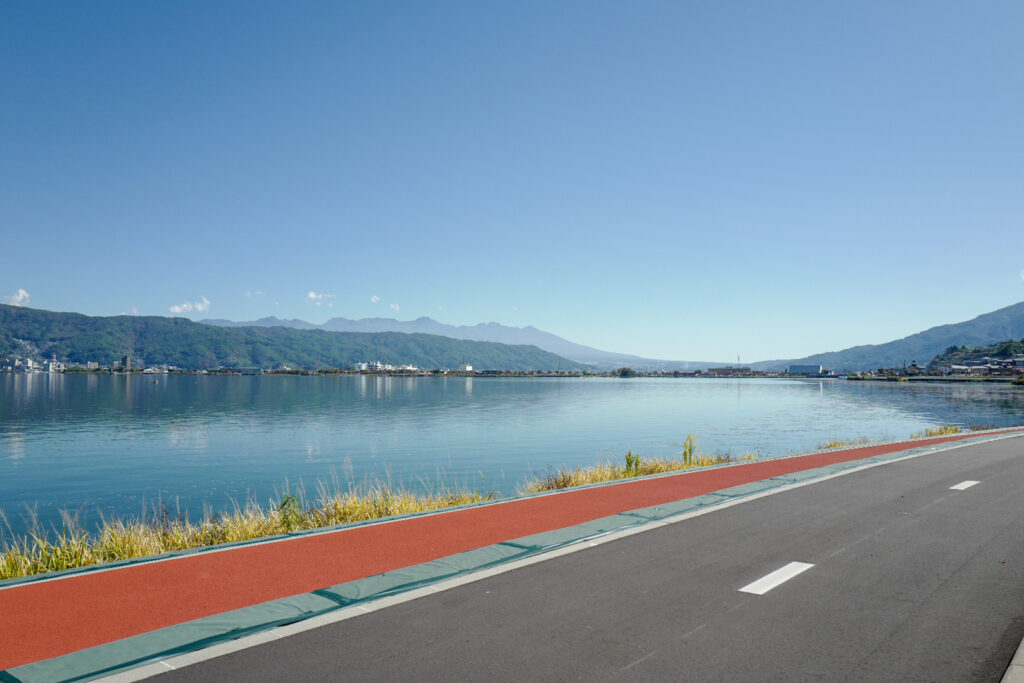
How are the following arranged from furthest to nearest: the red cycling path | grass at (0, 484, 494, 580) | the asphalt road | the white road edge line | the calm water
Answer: the calm water, grass at (0, 484, 494, 580), the white road edge line, the red cycling path, the asphalt road

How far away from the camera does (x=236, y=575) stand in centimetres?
725

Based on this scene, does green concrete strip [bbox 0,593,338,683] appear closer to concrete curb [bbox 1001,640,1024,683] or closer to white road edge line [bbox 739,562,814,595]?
white road edge line [bbox 739,562,814,595]

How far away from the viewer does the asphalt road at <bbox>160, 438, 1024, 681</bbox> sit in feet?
16.0

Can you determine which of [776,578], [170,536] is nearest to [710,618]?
[776,578]

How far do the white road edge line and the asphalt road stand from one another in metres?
0.07

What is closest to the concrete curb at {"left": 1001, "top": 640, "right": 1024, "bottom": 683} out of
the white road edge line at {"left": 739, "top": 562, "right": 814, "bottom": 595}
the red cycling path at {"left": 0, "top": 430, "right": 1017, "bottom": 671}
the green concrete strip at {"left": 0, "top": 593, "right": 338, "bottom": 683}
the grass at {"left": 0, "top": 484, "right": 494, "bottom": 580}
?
the white road edge line at {"left": 739, "top": 562, "right": 814, "bottom": 595}

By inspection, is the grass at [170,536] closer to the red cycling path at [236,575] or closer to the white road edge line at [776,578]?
the red cycling path at [236,575]

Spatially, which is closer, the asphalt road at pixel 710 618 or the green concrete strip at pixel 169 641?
the green concrete strip at pixel 169 641

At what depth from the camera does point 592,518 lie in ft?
34.3

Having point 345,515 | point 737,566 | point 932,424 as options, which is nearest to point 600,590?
point 737,566

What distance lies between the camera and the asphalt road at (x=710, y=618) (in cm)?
486

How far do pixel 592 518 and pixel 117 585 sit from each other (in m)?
6.47

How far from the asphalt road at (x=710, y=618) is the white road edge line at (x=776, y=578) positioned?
0.07 meters

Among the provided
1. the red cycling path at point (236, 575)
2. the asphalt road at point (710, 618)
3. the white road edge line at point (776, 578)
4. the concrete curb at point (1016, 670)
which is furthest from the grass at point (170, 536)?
the concrete curb at point (1016, 670)
